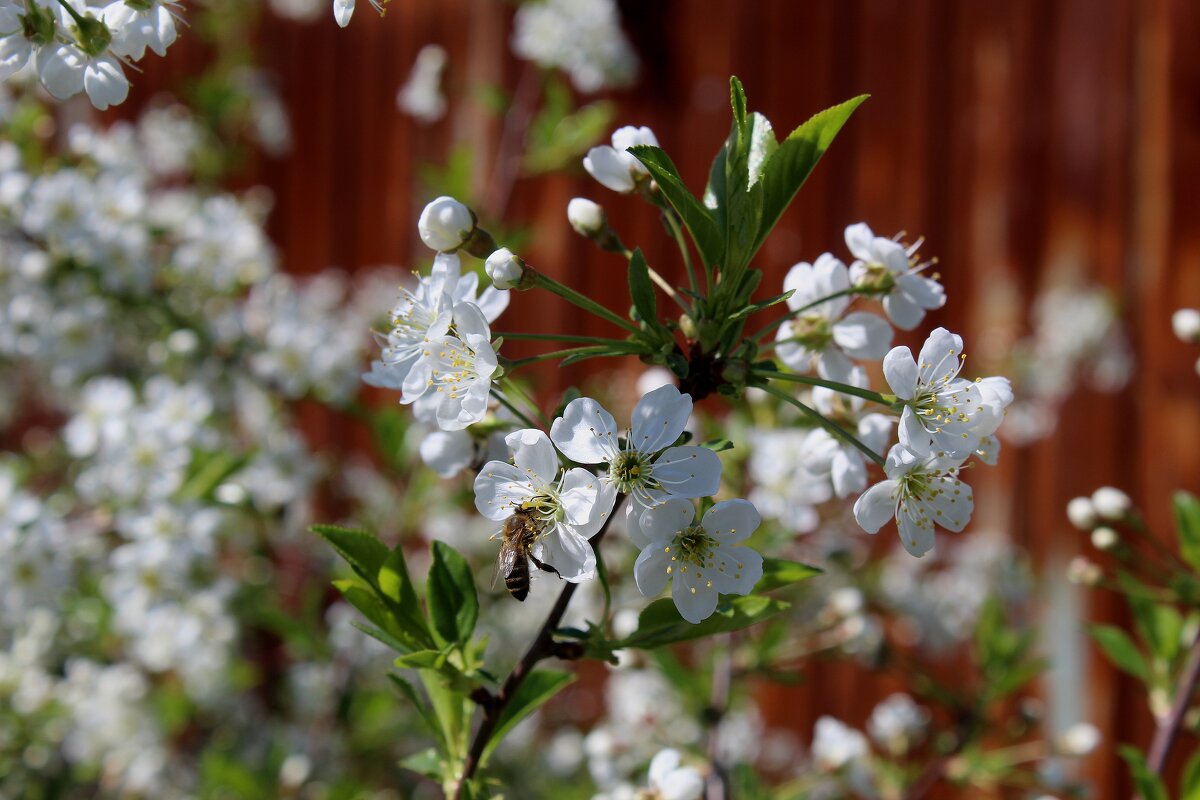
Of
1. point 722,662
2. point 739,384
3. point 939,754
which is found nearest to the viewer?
point 739,384

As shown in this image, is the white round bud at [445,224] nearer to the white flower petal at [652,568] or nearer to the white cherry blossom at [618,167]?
the white cherry blossom at [618,167]

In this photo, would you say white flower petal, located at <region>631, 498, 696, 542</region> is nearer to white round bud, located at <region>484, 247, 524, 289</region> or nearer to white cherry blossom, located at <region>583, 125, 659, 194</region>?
white round bud, located at <region>484, 247, 524, 289</region>

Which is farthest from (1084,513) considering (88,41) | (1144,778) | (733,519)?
Result: (88,41)

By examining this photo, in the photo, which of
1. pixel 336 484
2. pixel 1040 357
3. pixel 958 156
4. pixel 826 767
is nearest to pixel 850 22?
pixel 958 156

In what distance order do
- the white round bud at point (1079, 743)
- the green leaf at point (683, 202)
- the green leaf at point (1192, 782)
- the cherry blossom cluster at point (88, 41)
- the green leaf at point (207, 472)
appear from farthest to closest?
→ the green leaf at point (207, 472) < the white round bud at point (1079, 743) < the green leaf at point (1192, 782) < the cherry blossom cluster at point (88, 41) < the green leaf at point (683, 202)

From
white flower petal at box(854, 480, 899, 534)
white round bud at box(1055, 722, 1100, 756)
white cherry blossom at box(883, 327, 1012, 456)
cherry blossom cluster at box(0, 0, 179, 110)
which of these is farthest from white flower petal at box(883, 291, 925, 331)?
white round bud at box(1055, 722, 1100, 756)

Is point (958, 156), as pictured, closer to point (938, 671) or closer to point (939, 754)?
point (938, 671)

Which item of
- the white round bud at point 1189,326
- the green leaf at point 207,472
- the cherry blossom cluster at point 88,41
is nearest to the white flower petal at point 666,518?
the cherry blossom cluster at point 88,41
